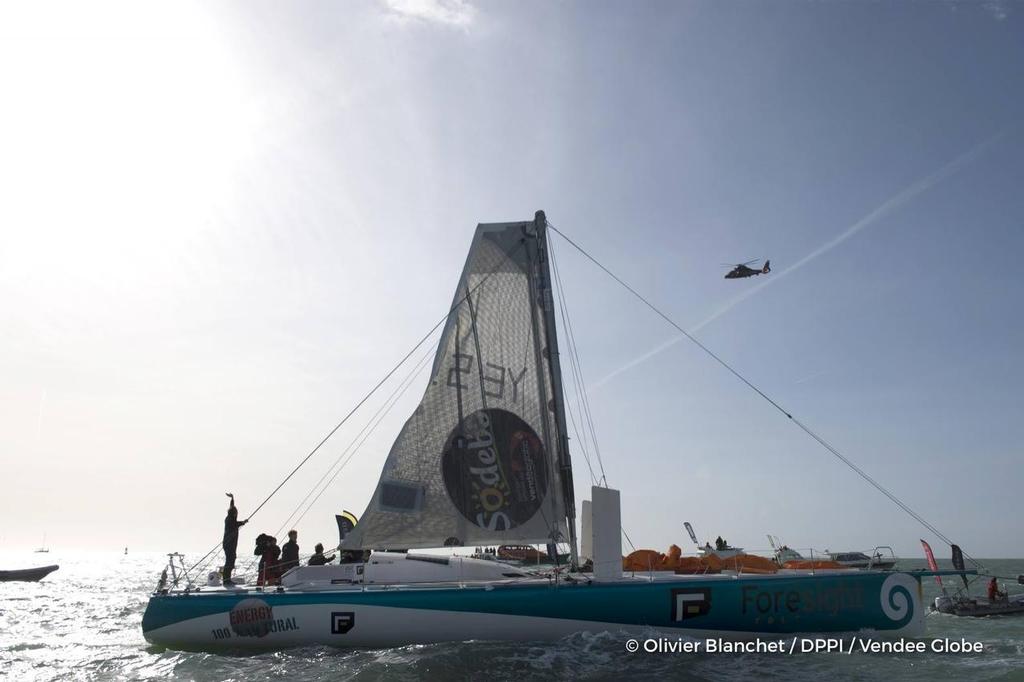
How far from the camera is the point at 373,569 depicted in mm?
13945

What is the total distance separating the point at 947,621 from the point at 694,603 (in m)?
16.1

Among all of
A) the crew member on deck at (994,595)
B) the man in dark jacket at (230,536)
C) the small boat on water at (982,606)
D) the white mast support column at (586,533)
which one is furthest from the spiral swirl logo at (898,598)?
the crew member on deck at (994,595)

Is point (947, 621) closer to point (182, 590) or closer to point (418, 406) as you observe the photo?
point (418, 406)

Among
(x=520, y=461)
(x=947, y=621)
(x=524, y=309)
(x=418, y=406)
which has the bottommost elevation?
(x=947, y=621)

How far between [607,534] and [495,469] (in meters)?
2.83

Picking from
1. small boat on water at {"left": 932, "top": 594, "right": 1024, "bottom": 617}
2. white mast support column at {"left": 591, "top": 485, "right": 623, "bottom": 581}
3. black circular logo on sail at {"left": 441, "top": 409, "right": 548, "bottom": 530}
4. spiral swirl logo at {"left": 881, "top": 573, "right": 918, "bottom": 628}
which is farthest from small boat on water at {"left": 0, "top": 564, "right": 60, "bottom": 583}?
spiral swirl logo at {"left": 881, "top": 573, "right": 918, "bottom": 628}

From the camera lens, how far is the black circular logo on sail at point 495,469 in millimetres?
14680

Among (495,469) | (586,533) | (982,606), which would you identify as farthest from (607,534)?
(982,606)

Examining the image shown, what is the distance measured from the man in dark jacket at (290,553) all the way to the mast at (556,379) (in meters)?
6.04

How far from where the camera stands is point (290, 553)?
51.4 ft

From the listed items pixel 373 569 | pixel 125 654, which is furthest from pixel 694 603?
pixel 125 654

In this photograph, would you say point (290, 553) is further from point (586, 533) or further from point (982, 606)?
point (982, 606)

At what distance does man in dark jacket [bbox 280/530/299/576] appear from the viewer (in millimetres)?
15540

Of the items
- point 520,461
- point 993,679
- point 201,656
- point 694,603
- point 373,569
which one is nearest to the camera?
point 993,679
